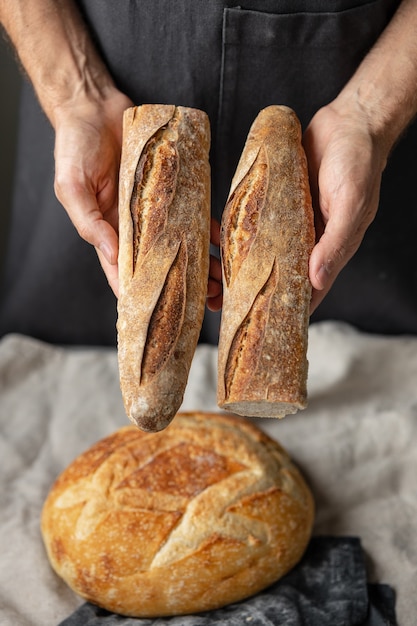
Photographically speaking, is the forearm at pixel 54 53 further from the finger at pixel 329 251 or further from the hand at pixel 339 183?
the finger at pixel 329 251

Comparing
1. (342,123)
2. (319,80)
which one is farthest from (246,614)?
(319,80)

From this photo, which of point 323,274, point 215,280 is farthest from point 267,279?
point 215,280

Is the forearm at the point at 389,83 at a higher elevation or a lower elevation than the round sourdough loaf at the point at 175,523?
higher

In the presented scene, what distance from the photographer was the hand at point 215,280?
1523 mm

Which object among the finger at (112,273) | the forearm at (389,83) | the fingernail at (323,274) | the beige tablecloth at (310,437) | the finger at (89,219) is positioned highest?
the forearm at (389,83)

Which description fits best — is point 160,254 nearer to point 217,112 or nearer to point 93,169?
point 93,169

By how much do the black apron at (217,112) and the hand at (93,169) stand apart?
0.56 feet

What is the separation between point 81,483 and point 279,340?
555 millimetres

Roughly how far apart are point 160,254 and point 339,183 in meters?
0.36

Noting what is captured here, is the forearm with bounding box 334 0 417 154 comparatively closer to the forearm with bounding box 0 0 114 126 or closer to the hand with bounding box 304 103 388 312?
the hand with bounding box 304 103 388 312

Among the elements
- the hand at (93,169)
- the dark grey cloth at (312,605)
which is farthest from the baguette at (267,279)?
the dark grey cloth at (312,605)

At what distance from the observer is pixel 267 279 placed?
1.35 metres

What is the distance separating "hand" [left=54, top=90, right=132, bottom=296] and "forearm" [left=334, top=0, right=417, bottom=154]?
0.49 m

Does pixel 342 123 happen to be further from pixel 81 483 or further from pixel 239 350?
pixel 81 483
